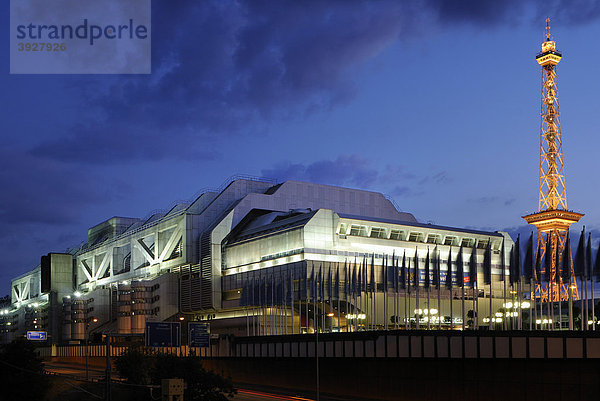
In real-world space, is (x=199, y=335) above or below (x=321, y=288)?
below

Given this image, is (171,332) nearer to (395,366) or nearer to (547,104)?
(395,366)

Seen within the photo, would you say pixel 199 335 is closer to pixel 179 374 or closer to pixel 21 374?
pixel 179 374

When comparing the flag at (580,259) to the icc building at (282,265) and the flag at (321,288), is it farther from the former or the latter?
the flag at (321,288)

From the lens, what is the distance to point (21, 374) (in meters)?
76.6

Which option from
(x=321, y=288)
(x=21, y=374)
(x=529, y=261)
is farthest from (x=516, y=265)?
(x=21, y=374)

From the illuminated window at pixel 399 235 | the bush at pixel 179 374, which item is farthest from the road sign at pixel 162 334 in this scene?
the illuminated window at pixel 399 235

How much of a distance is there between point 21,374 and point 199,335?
29.7 m

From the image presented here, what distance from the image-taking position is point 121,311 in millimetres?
164125

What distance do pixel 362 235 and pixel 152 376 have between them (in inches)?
2797

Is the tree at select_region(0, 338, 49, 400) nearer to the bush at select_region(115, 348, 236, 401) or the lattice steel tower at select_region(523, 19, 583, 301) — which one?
the bush at select_region(115, 348, 236, 401)

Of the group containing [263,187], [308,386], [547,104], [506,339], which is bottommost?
[308,386]

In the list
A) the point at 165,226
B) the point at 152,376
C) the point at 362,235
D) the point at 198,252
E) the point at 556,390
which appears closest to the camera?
the point at 556,390

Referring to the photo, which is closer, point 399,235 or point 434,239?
point 399,235

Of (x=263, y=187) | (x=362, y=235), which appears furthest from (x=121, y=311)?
(x=362, y=235)
